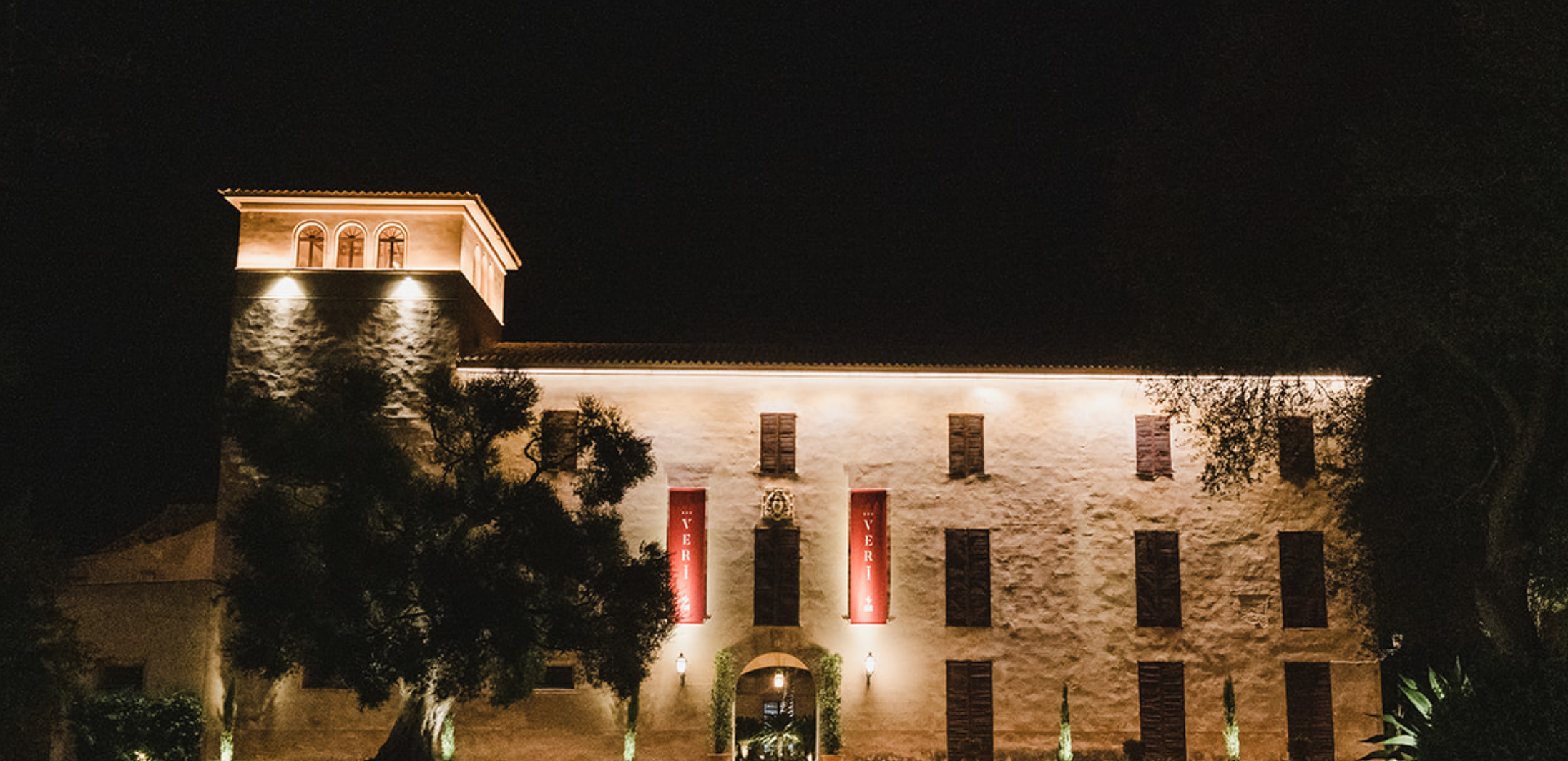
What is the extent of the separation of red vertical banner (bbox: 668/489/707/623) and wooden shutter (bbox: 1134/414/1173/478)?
8.49m

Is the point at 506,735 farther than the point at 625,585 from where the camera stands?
Yes

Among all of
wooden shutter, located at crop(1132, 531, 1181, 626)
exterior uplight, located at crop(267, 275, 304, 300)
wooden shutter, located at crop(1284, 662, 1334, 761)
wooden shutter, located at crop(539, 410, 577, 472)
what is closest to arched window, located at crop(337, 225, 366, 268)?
exterior uplight, located at crop(267, 275, 304, 300)

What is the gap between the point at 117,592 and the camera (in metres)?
21.0

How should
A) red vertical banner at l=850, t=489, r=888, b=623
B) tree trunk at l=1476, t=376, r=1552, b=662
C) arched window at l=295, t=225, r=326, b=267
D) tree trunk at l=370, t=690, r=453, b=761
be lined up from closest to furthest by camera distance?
1. tree trunk at l=1476, t=376, r=1552, b=662
2. tree trunk at l=370, t=690, r=453, b=761
3. red vertical banner at l=850, t=489, r=888, b=623
4. arched window at l=295, t=225, r=326, b=267

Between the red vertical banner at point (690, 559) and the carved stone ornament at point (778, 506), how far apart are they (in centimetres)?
120

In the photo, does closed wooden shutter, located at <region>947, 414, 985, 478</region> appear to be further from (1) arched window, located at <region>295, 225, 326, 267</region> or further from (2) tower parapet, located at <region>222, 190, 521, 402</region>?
(1) arched window, located at <region>295, 225, 326, 267</region>

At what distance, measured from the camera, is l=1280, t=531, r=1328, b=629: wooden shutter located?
2222 centimetres

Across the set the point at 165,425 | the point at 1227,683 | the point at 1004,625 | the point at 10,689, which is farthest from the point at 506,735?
the point at 165,425

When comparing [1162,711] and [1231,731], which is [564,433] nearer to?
[1162,711]

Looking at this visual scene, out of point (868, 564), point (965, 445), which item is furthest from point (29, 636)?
point (965, 445)

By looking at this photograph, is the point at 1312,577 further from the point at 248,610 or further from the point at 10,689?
the point at 10,689

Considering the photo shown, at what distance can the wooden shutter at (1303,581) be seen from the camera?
22.2 meters

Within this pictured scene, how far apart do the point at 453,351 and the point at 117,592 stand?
7.19 meters

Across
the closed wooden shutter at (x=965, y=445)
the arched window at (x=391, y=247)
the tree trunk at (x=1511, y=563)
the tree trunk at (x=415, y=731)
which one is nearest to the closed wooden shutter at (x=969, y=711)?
the closed wooden shutter at (x=965, y=445)
